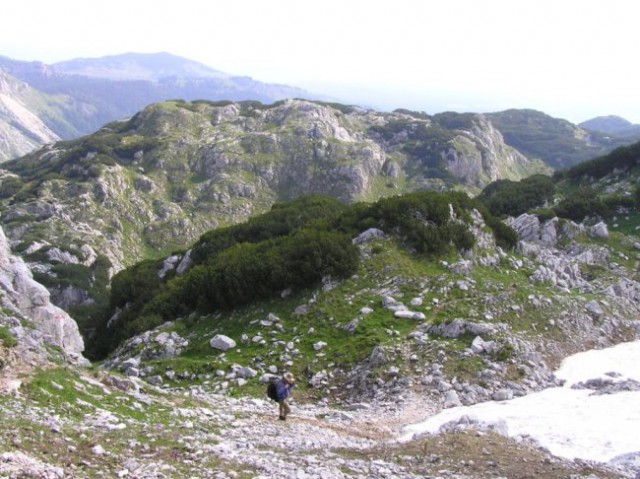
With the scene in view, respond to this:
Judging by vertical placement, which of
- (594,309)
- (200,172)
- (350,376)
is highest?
(594,309)

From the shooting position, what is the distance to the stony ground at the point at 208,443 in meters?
10.1

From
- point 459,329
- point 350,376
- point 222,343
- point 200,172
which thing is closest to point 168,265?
point 222,343

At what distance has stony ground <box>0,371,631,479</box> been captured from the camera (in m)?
10.1

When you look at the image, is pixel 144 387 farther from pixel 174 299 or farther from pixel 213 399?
pixel 174 299

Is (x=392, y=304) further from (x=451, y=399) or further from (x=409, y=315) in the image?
(x=451, y=399)

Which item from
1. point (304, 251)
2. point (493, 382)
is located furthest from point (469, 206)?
point (493, 382)

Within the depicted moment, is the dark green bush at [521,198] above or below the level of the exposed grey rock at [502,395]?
above

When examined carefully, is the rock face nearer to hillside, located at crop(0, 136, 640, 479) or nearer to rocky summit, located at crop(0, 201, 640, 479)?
hillside, located at crop(0, 136, 640, 479)

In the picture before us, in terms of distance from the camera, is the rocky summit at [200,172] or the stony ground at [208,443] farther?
the rocky summit at [200,172]

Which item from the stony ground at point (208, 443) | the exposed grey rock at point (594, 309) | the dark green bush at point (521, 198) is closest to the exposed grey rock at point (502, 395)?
the stony ground at point (208, 443)

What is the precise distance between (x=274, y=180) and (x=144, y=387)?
12612 cm

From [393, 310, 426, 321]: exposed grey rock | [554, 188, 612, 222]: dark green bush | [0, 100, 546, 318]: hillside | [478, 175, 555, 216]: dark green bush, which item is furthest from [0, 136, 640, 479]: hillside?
[0, 100, 546, 318]: hillside

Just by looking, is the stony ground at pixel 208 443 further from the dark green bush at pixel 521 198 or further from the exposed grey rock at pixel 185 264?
the dark green bush at pixel 521 198

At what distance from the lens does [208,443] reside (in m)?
12.4
